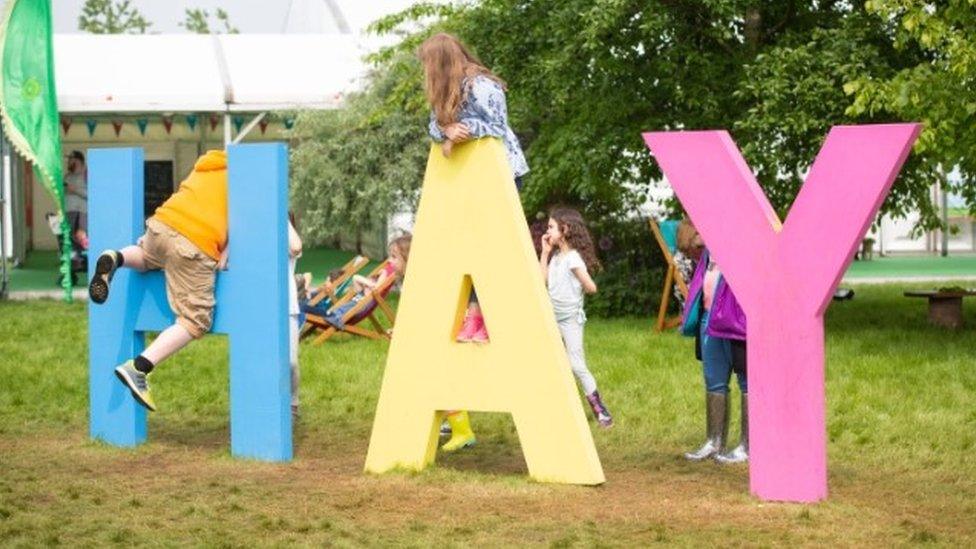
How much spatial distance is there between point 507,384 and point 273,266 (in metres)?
1.51

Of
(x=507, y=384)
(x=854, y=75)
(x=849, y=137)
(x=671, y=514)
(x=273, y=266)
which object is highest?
(x=854, y=75)

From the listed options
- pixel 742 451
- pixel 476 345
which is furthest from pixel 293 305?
pixel 742 451

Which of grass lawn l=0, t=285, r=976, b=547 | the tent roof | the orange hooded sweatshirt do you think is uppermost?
the tent roof

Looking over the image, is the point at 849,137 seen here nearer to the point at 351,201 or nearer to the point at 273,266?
the point at 273,266

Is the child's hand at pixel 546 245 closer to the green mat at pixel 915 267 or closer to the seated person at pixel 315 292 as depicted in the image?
the seated person at pixel 315 292

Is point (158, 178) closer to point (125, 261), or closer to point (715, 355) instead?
point (125, 261)

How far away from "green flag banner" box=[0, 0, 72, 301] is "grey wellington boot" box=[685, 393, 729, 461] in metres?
12.0

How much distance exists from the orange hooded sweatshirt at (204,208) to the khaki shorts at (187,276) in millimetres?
45

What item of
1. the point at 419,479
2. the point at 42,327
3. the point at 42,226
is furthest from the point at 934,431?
the point at 42,226

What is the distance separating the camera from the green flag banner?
62.4ft

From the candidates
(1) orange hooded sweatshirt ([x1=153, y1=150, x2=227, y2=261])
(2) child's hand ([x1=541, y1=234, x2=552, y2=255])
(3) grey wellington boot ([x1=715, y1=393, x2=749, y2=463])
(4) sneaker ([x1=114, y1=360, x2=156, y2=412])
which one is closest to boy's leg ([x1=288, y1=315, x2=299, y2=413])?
(1) orange hooded sweatshirt ([x1=153, y1=150, x2=227, y2=261])

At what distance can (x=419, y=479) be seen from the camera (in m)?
7.95

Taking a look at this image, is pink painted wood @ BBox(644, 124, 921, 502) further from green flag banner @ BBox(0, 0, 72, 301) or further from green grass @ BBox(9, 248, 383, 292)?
green grass @ BBox(9, 248, 383, 292)

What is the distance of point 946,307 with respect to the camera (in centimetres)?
1591
